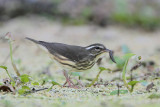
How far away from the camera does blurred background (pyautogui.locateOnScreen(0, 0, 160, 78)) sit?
1063 cm

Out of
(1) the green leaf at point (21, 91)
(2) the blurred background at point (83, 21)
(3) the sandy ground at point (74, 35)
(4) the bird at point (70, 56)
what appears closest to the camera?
(1) the green leaf at point (21, 91)

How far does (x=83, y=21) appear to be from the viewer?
442 inches

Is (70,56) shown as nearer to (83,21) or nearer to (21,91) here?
(21,91)

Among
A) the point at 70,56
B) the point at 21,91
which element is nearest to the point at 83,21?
the point at 70,56

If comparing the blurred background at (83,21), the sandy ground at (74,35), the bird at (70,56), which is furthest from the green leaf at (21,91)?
the blurred background at (83,21)

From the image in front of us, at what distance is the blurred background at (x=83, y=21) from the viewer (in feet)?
34.9

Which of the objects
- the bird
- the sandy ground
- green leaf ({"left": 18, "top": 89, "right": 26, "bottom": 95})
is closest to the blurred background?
the sandy ground

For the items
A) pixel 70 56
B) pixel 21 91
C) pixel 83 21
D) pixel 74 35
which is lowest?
pixel 21 91

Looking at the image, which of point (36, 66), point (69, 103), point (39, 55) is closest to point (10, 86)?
point (69, 103)

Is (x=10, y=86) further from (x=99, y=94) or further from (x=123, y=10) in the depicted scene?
(x=123, y=10)

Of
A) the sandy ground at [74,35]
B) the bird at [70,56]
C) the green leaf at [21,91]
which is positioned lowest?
the green leaf at [21,91]

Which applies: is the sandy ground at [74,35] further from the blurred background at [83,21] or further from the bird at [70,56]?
the bird at [70,56]

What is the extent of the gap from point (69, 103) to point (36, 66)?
366 cm

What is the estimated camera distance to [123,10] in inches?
458
